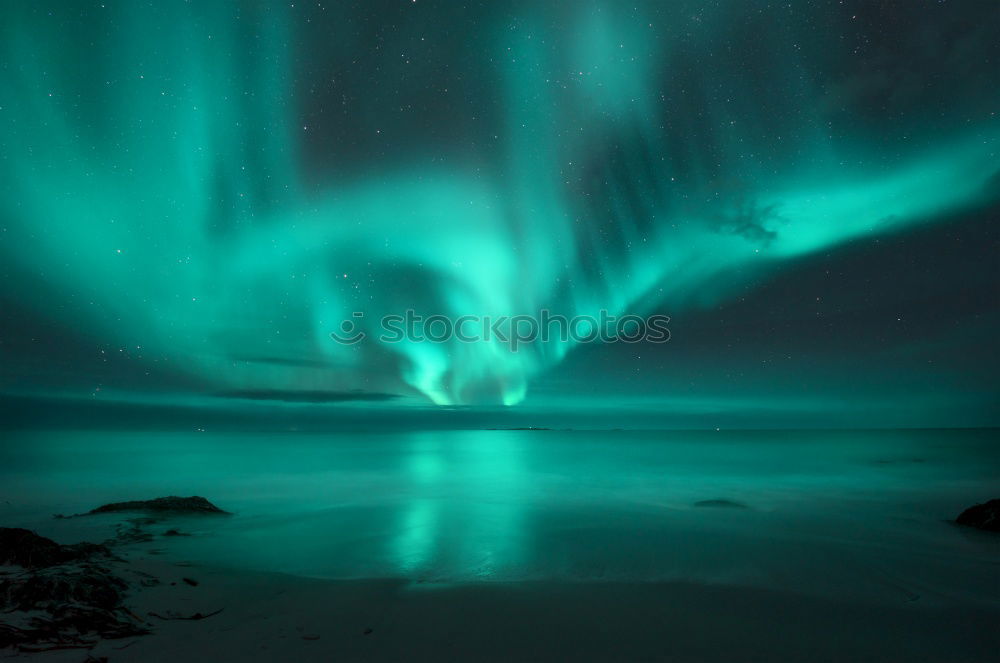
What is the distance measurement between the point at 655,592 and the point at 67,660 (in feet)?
18.7

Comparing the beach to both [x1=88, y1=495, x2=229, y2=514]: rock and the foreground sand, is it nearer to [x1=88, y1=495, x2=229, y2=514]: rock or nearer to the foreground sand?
the foreground sand

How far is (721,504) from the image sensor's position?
15.3 meters

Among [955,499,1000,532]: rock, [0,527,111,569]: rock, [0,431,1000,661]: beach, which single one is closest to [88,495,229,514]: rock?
[0,431,1000,661]: beach

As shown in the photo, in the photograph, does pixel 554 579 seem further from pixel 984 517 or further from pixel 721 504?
pixel 721 504

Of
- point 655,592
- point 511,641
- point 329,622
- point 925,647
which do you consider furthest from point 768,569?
point 329,622

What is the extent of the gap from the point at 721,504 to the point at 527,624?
459 inches

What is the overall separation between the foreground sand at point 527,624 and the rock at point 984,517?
18.0 feet

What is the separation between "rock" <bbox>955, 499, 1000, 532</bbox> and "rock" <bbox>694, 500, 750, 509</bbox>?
4635 millimetres

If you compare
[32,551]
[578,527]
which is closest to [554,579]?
[578,527]

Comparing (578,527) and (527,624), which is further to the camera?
(578,527)

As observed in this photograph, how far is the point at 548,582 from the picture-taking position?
23.0 feet

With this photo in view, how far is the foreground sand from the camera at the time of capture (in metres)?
4.68

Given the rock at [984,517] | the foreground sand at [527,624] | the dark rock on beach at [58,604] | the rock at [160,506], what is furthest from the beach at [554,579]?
the rock at [160,506]

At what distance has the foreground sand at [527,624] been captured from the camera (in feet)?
15.4
